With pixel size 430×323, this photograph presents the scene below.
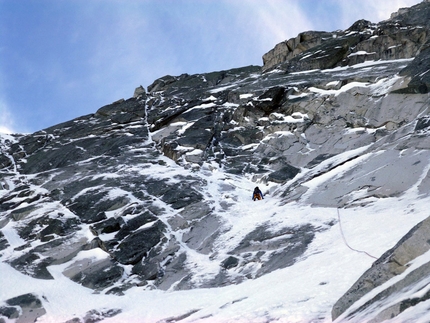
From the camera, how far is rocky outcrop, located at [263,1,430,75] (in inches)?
1772

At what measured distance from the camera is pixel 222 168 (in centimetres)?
3578

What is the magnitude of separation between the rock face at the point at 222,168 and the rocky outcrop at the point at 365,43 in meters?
0.16

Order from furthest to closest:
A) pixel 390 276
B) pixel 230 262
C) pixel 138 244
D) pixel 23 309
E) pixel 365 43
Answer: pixel 365 43
pixel 138 244
pixel 230 262
pixel 23 309
pixel 390 276

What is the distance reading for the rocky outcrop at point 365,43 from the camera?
4500 centimetres

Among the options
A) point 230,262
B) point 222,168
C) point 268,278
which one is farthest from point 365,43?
point 268,278

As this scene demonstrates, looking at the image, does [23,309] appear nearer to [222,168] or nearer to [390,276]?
[390,276]

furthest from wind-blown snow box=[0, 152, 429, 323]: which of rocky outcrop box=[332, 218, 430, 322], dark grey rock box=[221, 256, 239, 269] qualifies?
rocky outcrop box=[332, 218, 430, 322]

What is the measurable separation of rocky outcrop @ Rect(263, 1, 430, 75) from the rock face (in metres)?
0.16

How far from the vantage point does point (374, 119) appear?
33.1 meters

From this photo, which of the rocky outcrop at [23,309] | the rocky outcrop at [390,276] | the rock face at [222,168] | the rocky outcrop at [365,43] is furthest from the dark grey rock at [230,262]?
the rocky outcrop at [365,43]

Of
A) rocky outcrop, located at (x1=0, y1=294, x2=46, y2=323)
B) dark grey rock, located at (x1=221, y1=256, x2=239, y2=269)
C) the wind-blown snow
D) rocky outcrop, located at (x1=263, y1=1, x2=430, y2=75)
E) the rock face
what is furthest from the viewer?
rocky outcrop, located at (x1=263, y1=1, x2=430, y2=75)

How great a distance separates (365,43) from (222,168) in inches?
846

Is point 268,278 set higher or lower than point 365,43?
lower

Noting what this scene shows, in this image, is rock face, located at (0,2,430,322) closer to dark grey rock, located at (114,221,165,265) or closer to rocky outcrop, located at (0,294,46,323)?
dark grey rock, located at (114,221,165,265)
